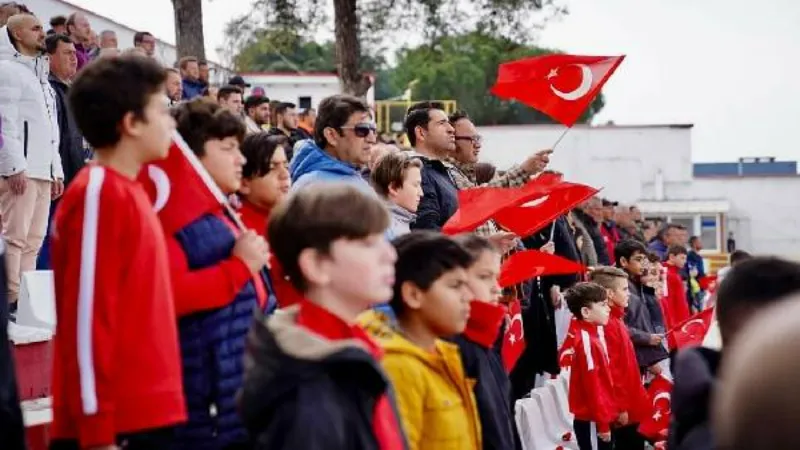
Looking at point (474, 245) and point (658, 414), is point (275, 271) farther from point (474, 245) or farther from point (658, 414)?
point (658, 414)

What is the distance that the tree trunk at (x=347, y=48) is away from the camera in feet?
79.2

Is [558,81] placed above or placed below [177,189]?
above

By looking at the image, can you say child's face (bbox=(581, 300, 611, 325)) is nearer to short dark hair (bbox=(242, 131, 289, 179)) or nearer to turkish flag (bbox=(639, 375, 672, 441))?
turkish flag (bbox=(639, 375, 672, 441))

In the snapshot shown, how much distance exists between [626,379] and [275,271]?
6.34m

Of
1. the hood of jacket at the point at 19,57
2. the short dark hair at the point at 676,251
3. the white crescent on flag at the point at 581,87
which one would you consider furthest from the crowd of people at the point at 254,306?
the short dark hair at the point at 676,251

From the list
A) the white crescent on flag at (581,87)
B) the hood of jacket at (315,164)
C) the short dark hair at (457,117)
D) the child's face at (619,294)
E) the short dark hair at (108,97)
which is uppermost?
the short dark hair at (108,97)

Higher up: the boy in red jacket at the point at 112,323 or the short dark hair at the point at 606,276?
the boy in red jacket at the point at 112,323

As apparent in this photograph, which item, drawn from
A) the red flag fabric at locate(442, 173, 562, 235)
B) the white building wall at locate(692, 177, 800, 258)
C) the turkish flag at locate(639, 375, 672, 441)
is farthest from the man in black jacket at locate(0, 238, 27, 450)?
the white building wall at locate(692, 177, 800, 258)

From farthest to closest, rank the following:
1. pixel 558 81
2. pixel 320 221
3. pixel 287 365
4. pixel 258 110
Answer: pixel 258 110 < pixel 558 81 < pixel 320 221 < pixel 287 365

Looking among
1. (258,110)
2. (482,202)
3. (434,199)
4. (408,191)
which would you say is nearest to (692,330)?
(434,199)

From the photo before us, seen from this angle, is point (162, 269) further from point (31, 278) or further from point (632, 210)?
point (632, 210)

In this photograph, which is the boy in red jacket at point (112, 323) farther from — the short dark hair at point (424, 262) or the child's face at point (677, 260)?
the child's face at point (677, 260)

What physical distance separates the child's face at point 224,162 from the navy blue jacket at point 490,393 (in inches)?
51.2

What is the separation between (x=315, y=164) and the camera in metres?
7.00
